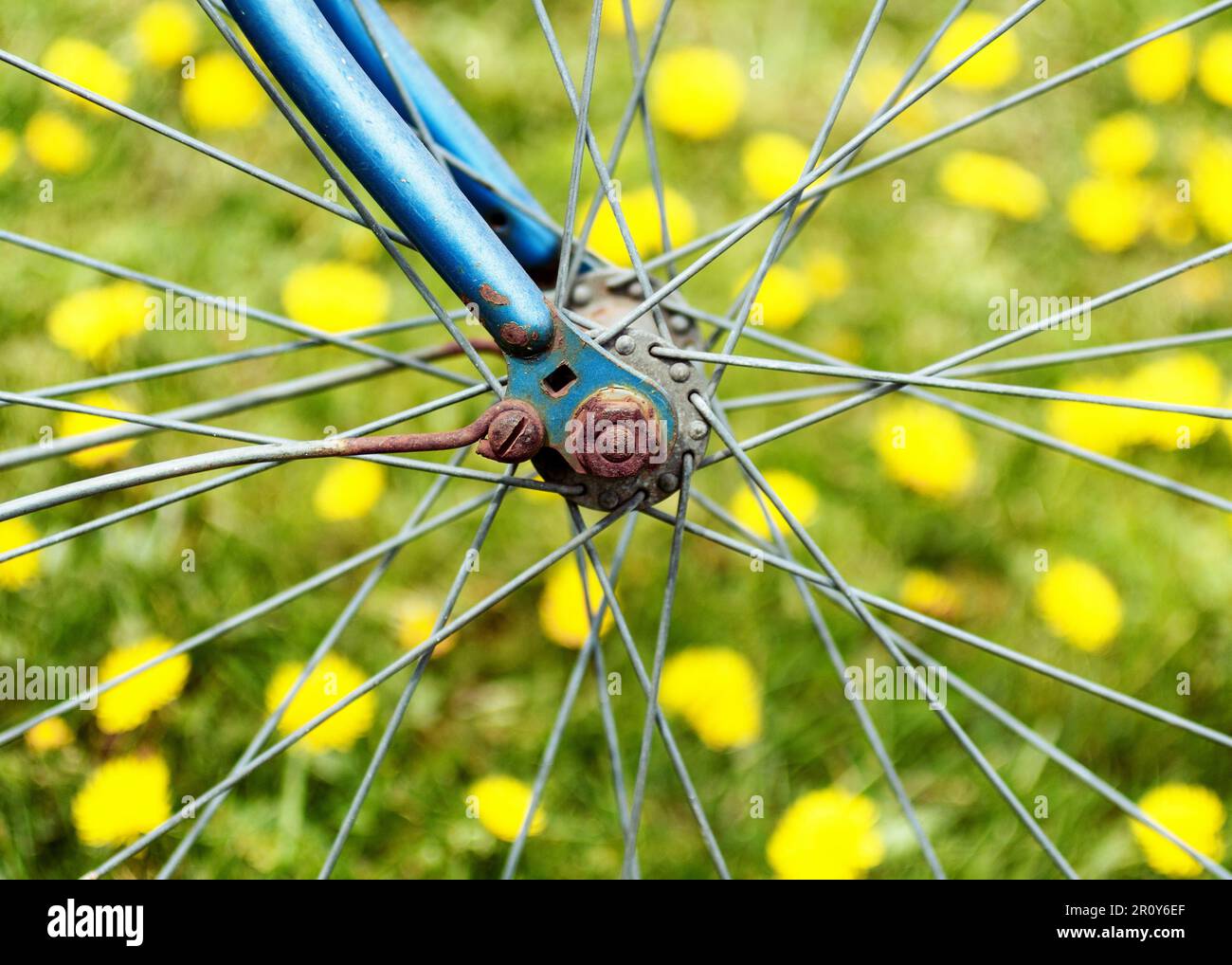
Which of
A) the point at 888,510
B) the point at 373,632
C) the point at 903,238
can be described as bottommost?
the point at 373,632

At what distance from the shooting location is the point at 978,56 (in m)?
1.63

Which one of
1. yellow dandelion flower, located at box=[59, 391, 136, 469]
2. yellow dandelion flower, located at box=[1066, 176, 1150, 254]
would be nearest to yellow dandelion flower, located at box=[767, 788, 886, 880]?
yellow dandelion flower, located at box=[59, 391, 136, 469]

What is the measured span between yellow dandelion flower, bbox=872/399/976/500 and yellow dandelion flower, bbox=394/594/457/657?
0.53m

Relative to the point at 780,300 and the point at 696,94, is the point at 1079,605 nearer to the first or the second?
the point at 780,300

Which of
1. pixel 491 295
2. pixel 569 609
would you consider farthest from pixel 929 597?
pixel 491 295

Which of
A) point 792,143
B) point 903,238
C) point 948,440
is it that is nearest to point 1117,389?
point 948,440

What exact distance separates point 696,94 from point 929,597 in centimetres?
79

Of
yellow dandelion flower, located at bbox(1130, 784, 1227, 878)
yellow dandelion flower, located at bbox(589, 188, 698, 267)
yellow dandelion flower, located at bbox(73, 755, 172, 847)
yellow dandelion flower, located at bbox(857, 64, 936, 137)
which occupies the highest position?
yellow dandelion flower, located at bbox(857, 64, 936, 137)

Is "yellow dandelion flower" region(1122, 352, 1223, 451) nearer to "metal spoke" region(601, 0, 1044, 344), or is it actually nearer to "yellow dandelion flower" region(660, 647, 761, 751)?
"yellow dandelion flower" region(660, 647, 761, 751)

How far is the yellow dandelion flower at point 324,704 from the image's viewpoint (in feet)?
3.53

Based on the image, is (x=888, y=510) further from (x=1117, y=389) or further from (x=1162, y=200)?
(x=1162, y=200)

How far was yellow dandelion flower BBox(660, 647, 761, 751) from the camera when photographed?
1134 mm
